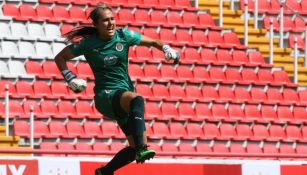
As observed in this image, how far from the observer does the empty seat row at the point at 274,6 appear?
22562 mm

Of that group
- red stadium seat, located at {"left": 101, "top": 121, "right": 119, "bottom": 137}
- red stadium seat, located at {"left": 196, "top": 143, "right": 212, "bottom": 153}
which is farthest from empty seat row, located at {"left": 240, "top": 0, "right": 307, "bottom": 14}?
red stadium seat, located at {"left": 101, "top": 121, "right": 119, "bottom": 137}

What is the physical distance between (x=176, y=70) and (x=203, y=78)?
497 millimetres

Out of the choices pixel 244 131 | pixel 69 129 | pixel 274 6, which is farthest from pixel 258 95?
pixel 69 129

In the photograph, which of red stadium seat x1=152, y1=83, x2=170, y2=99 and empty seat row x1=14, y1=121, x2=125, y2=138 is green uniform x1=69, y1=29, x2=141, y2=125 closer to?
empty seat row x1=14, y1=121, x2=125, y2=138

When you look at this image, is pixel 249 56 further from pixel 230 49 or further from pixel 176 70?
pixel 176 70

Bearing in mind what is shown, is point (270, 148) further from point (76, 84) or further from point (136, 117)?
point (76, 84)

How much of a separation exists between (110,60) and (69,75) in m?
0.38

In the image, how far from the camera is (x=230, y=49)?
2106cm

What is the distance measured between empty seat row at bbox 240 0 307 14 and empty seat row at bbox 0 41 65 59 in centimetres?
463

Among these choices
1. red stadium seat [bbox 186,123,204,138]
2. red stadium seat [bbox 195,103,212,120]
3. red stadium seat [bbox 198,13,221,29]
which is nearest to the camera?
red stadium seat [bbox 186,123,204,138]

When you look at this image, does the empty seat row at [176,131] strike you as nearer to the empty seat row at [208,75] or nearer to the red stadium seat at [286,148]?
the red stadium seat at [286,148]

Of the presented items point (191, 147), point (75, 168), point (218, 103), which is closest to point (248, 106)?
point (218, 103)

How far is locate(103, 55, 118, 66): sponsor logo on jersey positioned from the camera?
11.2 m

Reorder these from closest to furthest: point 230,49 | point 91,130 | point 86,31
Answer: point 86,31 → point 91,130 → point 230,49
